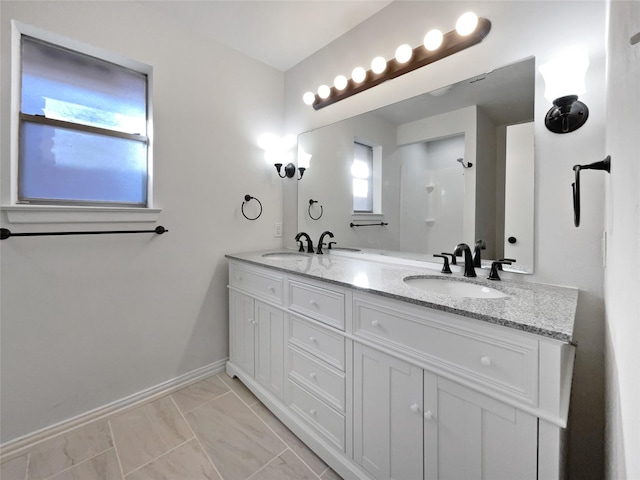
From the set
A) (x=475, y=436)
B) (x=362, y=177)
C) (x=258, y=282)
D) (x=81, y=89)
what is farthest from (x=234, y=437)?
(x=81, y=89)

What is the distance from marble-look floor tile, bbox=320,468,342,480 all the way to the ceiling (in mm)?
2454

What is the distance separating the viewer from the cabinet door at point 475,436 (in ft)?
2.60

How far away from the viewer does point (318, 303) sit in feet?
4.47

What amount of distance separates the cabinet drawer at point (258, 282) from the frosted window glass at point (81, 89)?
1074 millimetres

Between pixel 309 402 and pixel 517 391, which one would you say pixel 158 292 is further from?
pixel 517 391

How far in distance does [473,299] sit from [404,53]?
134 cm

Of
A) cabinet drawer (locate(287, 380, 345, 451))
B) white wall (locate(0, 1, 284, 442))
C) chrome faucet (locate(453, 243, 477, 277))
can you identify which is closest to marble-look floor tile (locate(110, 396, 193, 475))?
white wall (locate(0, 1, 284, 442))

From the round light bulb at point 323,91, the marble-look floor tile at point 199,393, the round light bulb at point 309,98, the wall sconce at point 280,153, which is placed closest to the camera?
the marble-look floor tile at point 199,393

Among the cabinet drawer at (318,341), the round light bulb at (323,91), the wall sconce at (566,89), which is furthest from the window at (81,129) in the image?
the wall sconce at (566,89)

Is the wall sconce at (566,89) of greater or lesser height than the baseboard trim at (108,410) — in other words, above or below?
above

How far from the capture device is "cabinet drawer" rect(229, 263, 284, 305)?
1.61 meters

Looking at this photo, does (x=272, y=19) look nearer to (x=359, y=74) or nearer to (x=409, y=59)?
(x=359, y=74)

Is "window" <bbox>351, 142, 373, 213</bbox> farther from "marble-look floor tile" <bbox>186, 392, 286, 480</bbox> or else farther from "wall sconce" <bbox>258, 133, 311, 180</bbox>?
"marble-look floor tile" <bbox>186, 392, 286, 480</bbox>

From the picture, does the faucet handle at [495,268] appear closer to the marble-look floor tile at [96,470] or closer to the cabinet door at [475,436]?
the cabinet door at [475,436]
